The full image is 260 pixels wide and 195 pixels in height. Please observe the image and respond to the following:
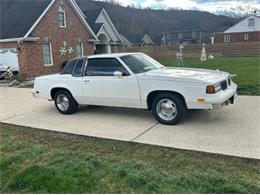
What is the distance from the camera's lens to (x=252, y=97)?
848cm

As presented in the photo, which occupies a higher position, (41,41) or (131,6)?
(131,6)

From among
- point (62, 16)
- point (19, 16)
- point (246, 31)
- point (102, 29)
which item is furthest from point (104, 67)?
point (246, 31)

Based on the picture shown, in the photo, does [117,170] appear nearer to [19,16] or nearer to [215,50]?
[19,16]

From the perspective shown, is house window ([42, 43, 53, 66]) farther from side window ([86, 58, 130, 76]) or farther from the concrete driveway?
side window ([86, 58, 130, 76])

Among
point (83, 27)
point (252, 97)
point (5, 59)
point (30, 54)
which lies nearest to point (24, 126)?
point (252, 97)

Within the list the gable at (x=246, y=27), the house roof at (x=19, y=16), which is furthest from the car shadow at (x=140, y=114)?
the gable at (x=246, y=27)

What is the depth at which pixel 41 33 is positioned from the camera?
18188mm

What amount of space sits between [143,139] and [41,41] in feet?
49.0

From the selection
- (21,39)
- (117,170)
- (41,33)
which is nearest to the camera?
(117,170)

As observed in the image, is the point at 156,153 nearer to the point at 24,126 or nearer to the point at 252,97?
the point at 24,126

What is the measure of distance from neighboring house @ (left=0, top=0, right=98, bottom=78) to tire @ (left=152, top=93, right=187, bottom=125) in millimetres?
13061

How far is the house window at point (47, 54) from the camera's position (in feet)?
61.7

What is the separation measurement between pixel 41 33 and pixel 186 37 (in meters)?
58.6

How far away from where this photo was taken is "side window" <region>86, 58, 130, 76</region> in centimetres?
663
